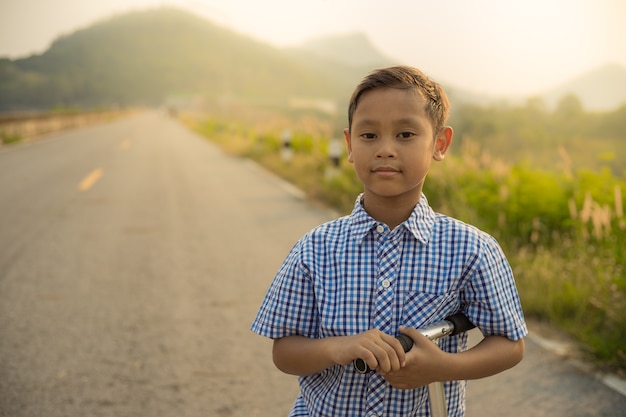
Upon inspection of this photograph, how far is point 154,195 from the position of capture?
996 cm

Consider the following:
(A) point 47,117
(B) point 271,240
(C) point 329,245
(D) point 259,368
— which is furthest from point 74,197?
(A) point 47,117

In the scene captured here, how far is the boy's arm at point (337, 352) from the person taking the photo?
48.6 inches

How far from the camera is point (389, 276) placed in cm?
147

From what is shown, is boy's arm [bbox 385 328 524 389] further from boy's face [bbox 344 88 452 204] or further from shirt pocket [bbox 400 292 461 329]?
boy's face [bbox 344 88 452 204]

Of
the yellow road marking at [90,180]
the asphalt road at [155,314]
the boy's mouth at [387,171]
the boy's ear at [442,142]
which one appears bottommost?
the asphalt road at [155,314]

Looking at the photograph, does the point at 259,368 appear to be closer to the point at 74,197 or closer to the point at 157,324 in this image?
the point at 157,324

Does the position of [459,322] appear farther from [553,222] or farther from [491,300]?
[553,222]

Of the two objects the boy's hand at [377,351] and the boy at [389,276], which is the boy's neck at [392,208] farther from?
the boy's hand at [377,351]

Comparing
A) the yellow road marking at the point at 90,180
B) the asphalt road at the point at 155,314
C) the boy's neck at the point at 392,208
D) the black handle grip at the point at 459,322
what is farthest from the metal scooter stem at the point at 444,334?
the yellow road marking at the point at 90,180

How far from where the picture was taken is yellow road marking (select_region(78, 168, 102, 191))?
10.7m

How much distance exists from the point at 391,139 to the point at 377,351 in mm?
514


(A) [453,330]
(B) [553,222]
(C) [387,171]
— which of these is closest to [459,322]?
(A) [453,330]

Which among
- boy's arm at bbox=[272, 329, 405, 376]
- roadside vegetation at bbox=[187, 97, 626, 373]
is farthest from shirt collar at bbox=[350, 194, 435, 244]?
roadside vegetation at bbox=[187, 97, 626, 373]

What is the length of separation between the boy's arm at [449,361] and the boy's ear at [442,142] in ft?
1.61
